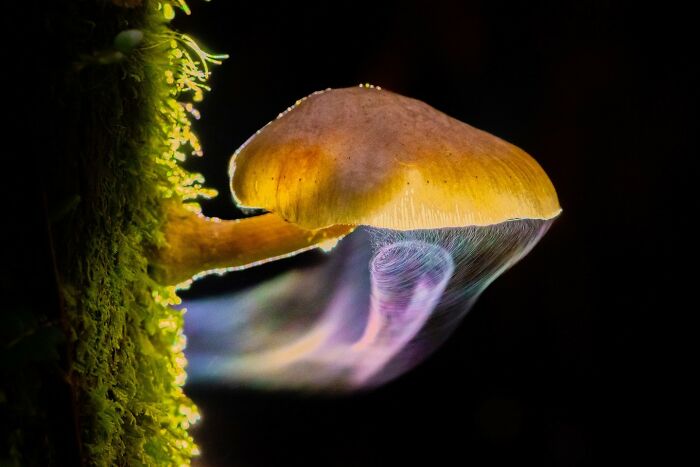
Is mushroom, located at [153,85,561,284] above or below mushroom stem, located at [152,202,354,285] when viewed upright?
above

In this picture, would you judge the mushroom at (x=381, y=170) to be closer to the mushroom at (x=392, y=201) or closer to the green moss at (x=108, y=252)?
the mushroom at (x=392, y=201)

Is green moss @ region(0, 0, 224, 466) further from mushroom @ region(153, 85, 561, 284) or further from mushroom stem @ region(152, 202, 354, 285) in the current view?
mushroom @ region(153, 85, 561, 284)

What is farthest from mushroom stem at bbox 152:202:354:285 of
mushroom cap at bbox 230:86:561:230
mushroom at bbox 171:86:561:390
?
mushroom cap at bbox 230:86:561:230

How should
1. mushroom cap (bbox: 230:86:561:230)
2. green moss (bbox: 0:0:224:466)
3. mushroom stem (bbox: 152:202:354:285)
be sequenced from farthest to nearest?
mushroom stem (bbox: 152:202:354:285) → mushroom cap (bbox: 230:86:561:230) → green moss (bbox: 0:0:224:466)

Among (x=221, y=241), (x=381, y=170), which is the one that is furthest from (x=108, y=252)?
(x=381, y=170)

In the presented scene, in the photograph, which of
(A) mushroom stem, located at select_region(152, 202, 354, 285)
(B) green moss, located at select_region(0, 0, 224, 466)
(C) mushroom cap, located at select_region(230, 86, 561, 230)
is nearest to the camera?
(B) green moss, located at select_region(0, 0, 224, 466)

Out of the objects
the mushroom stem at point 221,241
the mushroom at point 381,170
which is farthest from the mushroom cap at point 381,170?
the mushroom stem at point 221,241
